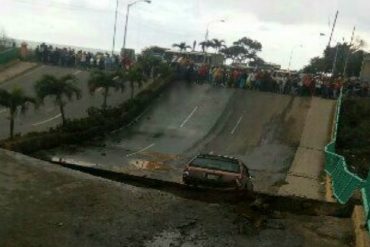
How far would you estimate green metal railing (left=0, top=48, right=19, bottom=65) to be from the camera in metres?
45.0

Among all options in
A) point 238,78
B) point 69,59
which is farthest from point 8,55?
point 238,78

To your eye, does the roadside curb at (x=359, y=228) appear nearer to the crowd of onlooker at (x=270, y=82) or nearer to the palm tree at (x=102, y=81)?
the palm tree at (x=102, y=81)

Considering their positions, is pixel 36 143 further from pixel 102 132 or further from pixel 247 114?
pixel 247 114

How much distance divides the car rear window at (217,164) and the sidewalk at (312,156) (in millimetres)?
3908

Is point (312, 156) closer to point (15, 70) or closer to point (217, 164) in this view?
point (217, 164)

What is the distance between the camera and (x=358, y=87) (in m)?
41.3

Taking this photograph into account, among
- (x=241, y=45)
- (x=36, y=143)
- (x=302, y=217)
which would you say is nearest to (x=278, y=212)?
(x=302, y=217)

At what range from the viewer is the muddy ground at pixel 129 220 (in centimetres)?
888

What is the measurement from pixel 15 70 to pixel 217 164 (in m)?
30.6

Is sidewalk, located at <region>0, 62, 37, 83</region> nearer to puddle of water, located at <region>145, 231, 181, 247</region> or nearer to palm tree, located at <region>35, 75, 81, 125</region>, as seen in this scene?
palm tree, located at <region>35, 75, 81, 125</region>

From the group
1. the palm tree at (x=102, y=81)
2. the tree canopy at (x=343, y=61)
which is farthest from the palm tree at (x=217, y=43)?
the palm tree at (x=102, y=81)

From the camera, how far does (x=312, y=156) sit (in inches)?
1190

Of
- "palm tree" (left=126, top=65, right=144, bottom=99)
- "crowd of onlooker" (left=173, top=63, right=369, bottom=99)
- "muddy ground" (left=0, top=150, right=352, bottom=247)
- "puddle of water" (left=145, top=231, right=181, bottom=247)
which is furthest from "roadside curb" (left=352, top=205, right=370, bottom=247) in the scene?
"crowd of onlooker" (left=173, top=63, right=369, bottom=99)

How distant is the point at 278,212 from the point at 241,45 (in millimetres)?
132150
